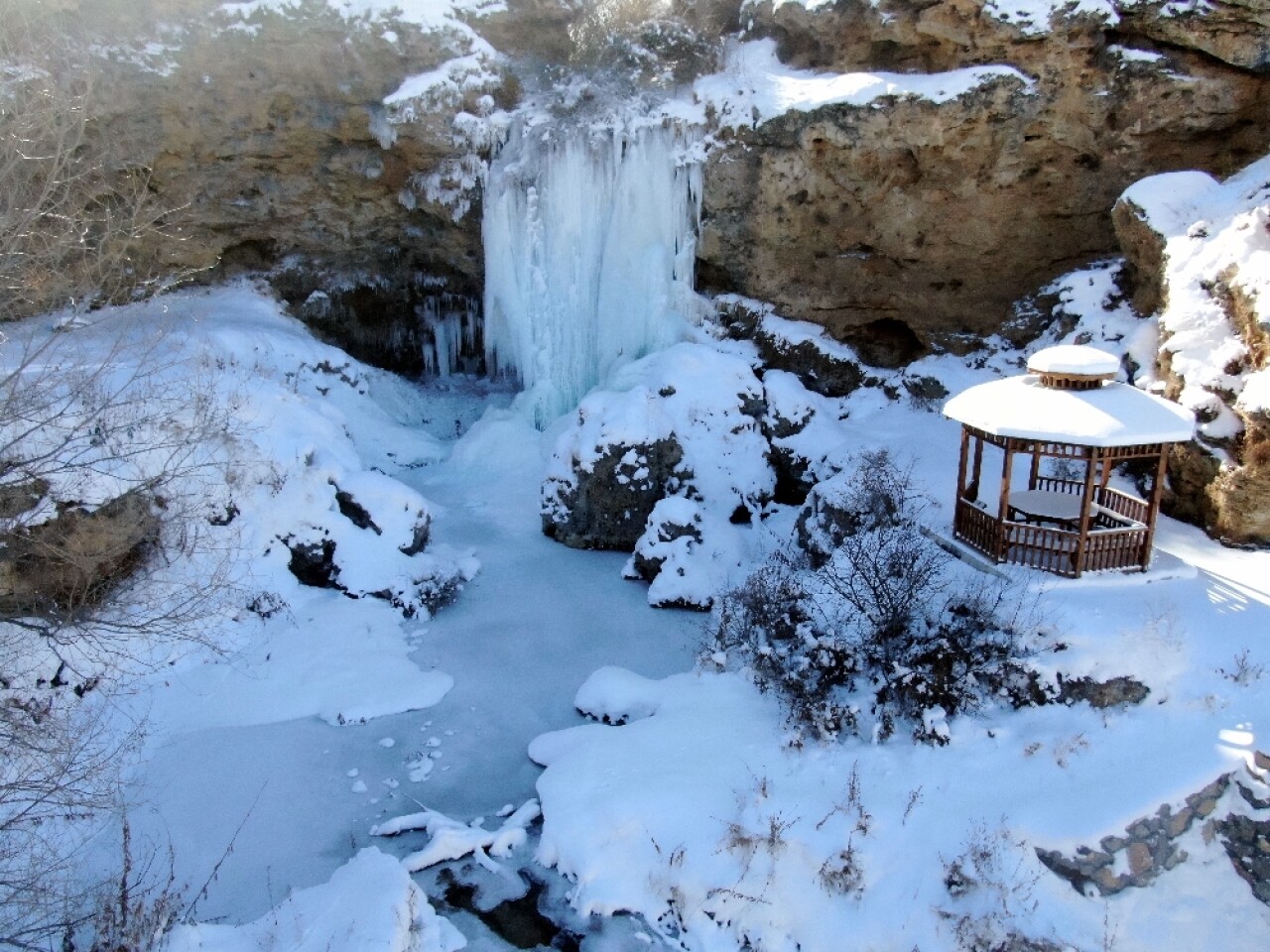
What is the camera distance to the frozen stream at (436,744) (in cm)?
819

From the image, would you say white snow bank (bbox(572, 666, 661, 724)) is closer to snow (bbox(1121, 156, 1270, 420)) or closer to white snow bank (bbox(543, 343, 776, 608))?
white snow bank (bbox(543, 343, 776, 608))

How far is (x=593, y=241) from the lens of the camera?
54.5 feet

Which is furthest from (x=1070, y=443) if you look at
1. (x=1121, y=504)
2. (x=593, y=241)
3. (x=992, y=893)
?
(x=593, y=241)

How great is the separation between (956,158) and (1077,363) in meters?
6.85

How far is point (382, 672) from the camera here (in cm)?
1082

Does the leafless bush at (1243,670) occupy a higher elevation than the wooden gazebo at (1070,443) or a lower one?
lower

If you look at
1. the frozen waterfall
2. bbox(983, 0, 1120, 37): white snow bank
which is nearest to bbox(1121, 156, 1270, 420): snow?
bbox(983, 0, 1120, 37): white snow bank

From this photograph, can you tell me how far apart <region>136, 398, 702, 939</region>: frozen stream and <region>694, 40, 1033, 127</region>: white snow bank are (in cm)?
803

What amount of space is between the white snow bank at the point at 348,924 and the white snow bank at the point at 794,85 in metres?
12.9

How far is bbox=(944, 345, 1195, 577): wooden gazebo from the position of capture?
28.9 ft

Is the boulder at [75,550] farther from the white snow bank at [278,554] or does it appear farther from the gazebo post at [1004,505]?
the gazebo post at [1004,505]

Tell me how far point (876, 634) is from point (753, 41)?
12.3 m

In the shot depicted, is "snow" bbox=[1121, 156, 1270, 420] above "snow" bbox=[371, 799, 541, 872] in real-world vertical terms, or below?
above

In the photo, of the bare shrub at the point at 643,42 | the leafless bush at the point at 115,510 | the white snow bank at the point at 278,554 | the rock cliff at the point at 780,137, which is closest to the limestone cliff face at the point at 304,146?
the rock cliff at the point at 780,137
